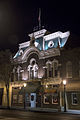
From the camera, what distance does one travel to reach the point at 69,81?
36.4 m

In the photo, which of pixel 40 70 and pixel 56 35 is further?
pixel 40 70

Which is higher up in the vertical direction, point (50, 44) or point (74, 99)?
point (50, 44)

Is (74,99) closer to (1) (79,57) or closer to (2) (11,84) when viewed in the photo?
(1) (79,57)

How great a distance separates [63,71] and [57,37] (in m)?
6.67

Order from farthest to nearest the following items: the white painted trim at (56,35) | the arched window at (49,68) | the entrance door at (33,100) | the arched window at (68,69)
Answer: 1. the entrance door at (33,100)
2. the white painted trim at (56,35)
3. the arched window at (49,68)
4. the arched window at (68,69)

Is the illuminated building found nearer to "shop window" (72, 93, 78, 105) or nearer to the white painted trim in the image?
the white painted trim

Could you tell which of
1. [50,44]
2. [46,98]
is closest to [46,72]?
[46,98]

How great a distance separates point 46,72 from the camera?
40.3m

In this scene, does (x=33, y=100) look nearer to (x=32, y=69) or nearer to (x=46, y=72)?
(x=32, y=69)

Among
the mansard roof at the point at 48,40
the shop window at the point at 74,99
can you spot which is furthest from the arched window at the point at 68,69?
the mansard roof at the point at 48,40

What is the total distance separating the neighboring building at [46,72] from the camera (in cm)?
3600

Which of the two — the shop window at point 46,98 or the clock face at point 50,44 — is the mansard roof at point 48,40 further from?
the shop window at point 46,98

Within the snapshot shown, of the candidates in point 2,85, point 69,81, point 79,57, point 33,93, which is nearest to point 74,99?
point 69,81

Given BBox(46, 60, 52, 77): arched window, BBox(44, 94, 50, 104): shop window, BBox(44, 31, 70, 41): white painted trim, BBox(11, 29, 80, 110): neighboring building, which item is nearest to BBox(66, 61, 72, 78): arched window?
BBox(11, 29, 80, 110): neighboring building
